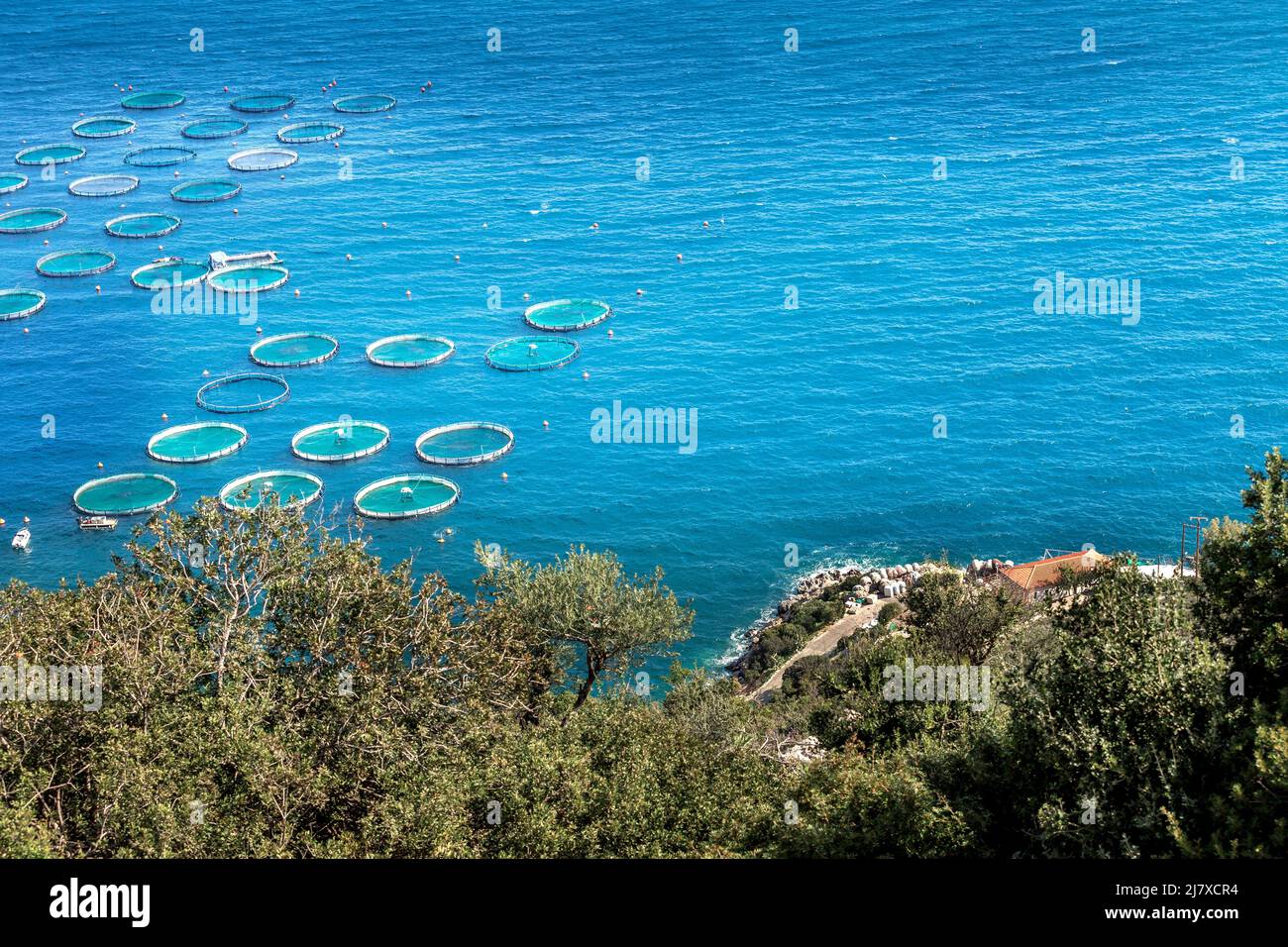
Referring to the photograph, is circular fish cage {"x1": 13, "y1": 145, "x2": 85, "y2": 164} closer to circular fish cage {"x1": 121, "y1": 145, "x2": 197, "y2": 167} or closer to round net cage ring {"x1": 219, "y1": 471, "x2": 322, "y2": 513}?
circular fish cage {"x1": 121, "y1": 145, "x2": 197, "y2": 167}

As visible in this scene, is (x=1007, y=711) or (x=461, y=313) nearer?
(x=1007, y=711)

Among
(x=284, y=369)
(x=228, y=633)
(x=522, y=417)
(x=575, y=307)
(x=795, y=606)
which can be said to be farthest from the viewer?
(x=575, y=307)

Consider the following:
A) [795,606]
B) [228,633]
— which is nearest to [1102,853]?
[228,633]

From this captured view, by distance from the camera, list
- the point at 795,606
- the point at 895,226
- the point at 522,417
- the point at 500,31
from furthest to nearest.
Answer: the point at 500,31 → the point at 895,226 → the point at 522,417 → the point at 795,606

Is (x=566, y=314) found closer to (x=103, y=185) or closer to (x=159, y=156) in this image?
(x=103, y=185)
